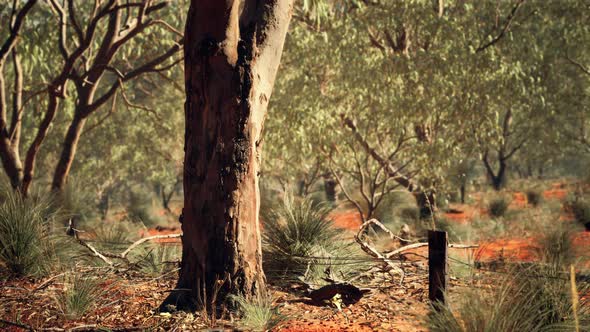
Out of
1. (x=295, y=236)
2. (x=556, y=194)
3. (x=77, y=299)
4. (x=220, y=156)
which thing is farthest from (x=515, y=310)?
(x=556, y=194)

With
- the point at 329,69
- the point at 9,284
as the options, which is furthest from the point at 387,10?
the point at 9,284

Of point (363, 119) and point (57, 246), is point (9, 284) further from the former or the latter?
point (363, 119)

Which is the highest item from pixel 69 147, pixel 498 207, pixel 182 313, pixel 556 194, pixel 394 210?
pixel 69 147

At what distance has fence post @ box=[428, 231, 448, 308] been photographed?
16.1ft

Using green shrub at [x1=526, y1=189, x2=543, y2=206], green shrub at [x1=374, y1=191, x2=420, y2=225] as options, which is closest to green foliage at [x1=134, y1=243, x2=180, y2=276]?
green shrub at [x1=374, y1=191, x2=420, y2=225]

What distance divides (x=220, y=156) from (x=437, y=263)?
2062 millimetres

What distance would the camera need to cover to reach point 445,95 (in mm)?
11852

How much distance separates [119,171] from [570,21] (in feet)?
69.3

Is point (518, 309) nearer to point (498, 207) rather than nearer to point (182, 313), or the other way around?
point (182, 313)

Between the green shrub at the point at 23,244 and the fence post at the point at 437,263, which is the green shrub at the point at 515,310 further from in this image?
the green shrub at the point at 23,244

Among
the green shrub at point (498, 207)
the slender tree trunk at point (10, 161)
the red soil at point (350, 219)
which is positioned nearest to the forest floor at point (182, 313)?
the slender tree trunk at point (10, 161)

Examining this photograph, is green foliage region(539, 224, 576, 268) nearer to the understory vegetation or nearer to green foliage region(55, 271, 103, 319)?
the understory vegetation

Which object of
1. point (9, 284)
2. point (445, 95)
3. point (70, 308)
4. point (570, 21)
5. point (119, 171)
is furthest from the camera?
point (119, 171)

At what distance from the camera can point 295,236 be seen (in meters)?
7.45
